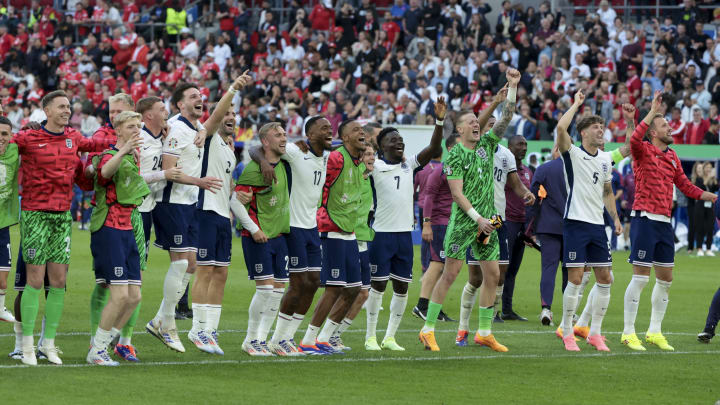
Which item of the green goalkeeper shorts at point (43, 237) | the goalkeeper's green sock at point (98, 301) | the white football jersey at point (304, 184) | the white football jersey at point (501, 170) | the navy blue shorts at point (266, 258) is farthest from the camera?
the white football jersey at point (501, 170)

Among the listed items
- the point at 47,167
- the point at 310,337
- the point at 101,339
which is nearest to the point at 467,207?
the point at 310,337

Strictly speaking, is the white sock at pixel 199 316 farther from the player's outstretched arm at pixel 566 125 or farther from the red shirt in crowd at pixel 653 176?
the red shirt in crowd at pixel 653 176

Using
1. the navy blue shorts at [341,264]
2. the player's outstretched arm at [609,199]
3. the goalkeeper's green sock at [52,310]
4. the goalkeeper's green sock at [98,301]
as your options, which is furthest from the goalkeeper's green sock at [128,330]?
the player's outstretched arm at [609,199]

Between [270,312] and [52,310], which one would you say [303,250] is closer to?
[270,312]

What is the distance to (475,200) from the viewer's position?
1230cm

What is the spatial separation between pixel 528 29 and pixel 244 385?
25486 millimetres

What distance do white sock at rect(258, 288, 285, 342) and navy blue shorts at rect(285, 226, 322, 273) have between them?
29 centimetres

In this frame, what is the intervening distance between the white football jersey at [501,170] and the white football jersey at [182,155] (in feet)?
12.5

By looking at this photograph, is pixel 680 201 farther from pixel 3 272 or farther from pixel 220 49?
pixel 3 272

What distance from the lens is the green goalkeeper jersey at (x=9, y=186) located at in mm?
10531

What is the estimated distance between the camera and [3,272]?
12.0m

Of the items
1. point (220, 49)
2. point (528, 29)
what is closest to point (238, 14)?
point (220, 49)

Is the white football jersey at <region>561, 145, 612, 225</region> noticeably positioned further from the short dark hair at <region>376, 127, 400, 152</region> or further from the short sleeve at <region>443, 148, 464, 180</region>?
the short dark hair at <region>376, 127, 400, 152</region>

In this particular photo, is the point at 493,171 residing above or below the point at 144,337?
above
